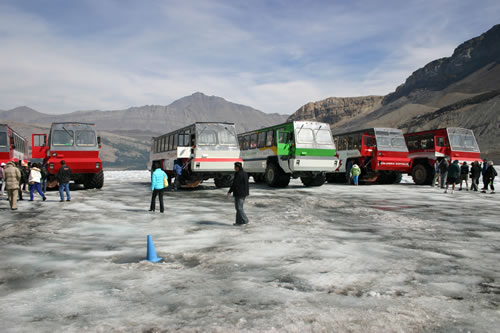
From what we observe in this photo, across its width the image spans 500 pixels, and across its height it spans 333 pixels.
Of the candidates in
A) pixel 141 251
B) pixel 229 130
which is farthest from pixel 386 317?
pixel 229 130

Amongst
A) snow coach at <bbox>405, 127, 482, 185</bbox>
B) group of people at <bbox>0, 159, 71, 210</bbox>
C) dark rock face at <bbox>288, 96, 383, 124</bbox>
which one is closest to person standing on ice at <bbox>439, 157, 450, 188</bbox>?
snow coach at <bbox>405, 127, 482, 185</bbox>

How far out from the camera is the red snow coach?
1625cm

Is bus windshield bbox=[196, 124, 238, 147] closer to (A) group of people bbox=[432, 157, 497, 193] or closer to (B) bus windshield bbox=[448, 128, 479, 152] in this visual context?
(A) group of people bbox=[432, 157, 497, 193]

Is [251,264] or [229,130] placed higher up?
[229,130]

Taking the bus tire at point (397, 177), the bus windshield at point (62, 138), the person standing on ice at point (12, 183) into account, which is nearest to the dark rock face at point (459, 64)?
the bus tire at point (397, 177)

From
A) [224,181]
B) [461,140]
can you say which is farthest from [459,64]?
[224,181]

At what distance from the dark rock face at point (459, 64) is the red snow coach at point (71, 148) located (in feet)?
445

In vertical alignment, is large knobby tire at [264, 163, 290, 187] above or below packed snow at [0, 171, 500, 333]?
above

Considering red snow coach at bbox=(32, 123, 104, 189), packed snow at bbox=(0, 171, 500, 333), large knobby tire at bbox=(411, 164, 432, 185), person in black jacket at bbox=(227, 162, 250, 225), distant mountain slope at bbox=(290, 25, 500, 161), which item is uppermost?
distant mountain slope at bbox=(290, 25, 500, 161)

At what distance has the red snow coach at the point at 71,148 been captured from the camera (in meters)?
16.2

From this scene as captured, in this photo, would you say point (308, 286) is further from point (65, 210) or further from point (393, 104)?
point (393, 104)

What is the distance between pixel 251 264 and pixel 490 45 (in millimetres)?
155718

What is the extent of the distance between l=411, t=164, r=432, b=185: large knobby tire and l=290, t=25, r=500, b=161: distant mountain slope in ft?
163

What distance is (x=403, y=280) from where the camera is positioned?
186 inches
